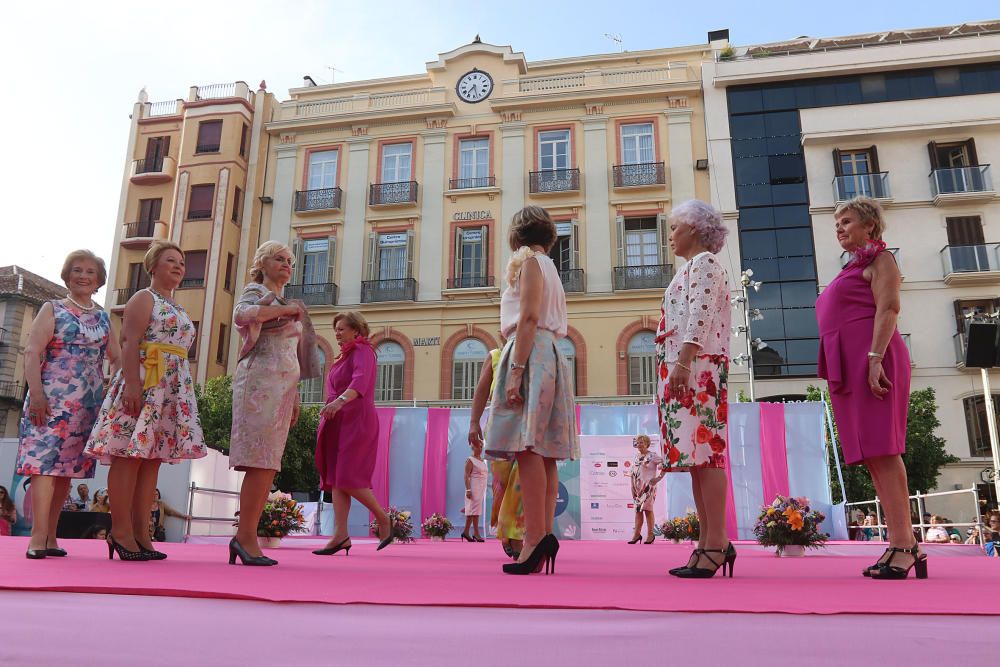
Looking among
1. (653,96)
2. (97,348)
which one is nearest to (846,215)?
(97,348)

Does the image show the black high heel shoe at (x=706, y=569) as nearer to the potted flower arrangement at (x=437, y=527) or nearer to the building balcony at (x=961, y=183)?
the potted flower arrangement at (x=437, y=527)

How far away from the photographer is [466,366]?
2227cm

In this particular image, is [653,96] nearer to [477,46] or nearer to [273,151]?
[477,46]

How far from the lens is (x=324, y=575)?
3107 mm

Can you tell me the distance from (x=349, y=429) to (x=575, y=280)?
54.7ft

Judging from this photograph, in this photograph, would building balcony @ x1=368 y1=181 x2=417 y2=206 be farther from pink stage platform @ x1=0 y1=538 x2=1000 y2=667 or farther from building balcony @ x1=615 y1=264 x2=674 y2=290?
pink stage platform @ x1=0 y1=538 x2=1000 y2=667

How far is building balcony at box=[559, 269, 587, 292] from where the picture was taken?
2195cm

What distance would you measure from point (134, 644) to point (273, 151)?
25.6 metres

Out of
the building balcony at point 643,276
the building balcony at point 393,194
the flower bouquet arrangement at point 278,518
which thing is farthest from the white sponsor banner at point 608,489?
the building balcony at point 393,194

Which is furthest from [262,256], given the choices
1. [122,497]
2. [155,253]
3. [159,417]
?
[122,497]

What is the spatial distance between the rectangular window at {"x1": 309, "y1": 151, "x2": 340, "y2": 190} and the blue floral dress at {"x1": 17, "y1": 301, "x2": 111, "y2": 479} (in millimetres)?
20720

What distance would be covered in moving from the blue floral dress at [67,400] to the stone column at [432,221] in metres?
18.2

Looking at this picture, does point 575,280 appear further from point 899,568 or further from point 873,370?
point 899,568

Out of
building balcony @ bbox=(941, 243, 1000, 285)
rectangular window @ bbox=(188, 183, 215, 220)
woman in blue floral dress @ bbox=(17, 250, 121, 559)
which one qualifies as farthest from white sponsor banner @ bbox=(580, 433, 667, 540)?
rectangular window @ bbox=(188, 183, 215, 220)
